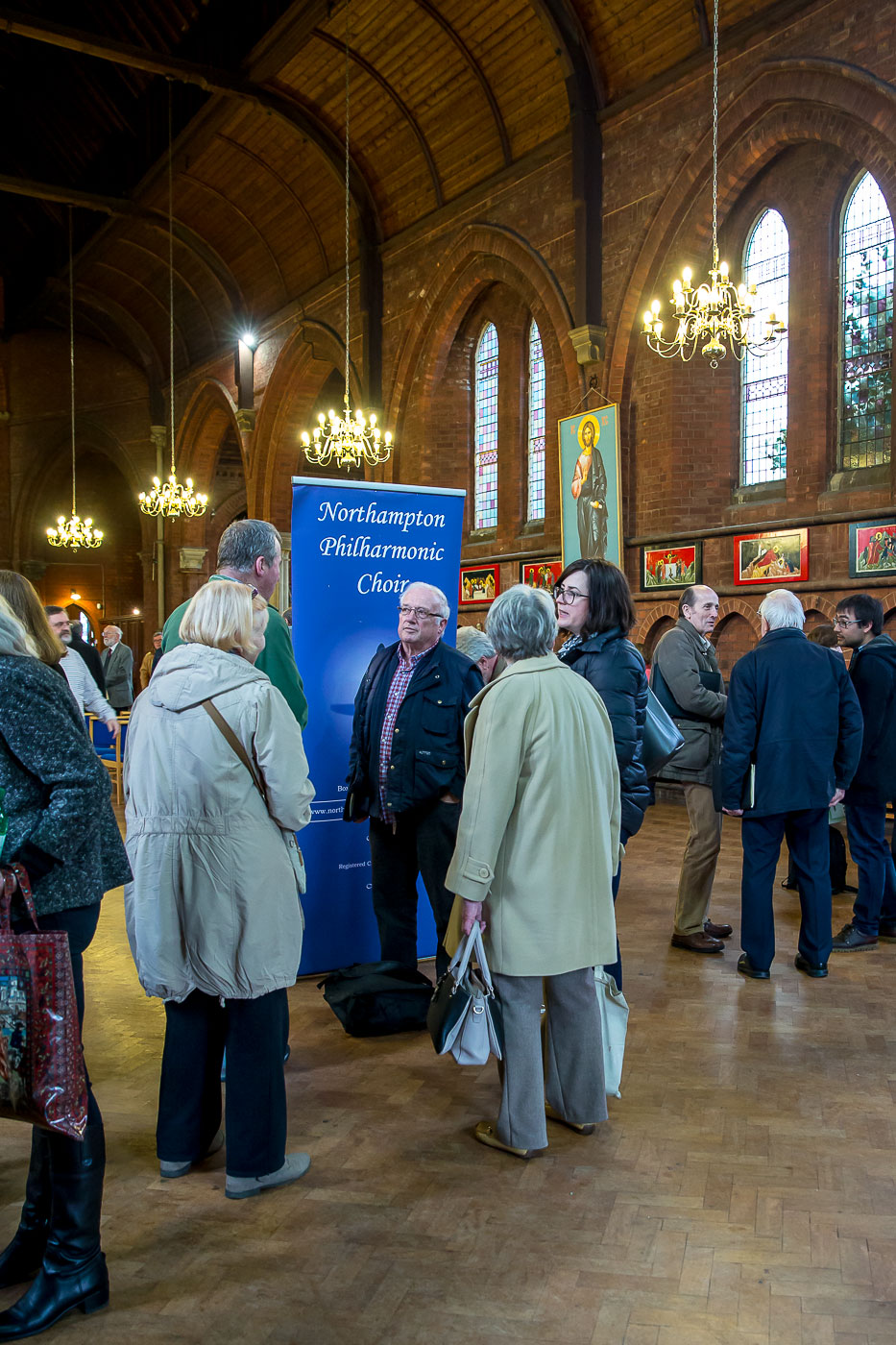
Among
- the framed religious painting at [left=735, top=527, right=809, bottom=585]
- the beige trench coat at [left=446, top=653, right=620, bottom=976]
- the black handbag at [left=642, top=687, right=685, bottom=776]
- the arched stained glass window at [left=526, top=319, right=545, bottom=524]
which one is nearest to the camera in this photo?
the beige trench coat at [left=446, top=653, right=620, bottom=976]

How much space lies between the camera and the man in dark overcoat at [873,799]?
503 centimetres

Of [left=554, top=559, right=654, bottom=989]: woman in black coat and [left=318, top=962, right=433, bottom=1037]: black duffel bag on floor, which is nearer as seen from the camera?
[left=554, top=559, right=654, bottom=989]: woman in black coat

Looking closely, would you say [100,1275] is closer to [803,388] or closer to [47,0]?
[803,388]

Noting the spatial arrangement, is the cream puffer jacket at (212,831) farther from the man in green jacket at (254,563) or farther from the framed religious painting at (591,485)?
the framed religious painting at (591,485)

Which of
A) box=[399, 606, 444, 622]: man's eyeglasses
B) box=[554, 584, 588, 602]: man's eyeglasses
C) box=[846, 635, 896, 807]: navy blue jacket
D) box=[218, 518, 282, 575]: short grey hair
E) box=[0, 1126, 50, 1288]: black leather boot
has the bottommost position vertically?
box=[0, 1126, 50, 1288]: black leather boot

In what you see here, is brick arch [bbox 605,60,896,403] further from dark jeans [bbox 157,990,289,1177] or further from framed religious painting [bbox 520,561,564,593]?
dark jeans [bbox 157,990,289,1177]

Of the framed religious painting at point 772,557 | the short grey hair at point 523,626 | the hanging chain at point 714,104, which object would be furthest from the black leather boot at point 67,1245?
the hanging chain at point 714,104

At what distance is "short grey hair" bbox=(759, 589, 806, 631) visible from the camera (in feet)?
14.9

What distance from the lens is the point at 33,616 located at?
236 centimetres

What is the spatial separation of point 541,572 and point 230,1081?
10.1 meters

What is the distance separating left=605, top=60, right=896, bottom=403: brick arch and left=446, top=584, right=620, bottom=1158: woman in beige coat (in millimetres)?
7390

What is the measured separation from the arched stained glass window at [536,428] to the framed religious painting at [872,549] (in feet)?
16.5

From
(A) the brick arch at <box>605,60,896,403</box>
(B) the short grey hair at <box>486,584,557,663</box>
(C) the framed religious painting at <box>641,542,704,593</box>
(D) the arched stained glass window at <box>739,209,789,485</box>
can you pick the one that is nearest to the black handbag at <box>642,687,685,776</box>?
(B) the short grey hair at <box>486,584,557,663</box>

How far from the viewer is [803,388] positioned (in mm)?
9555
